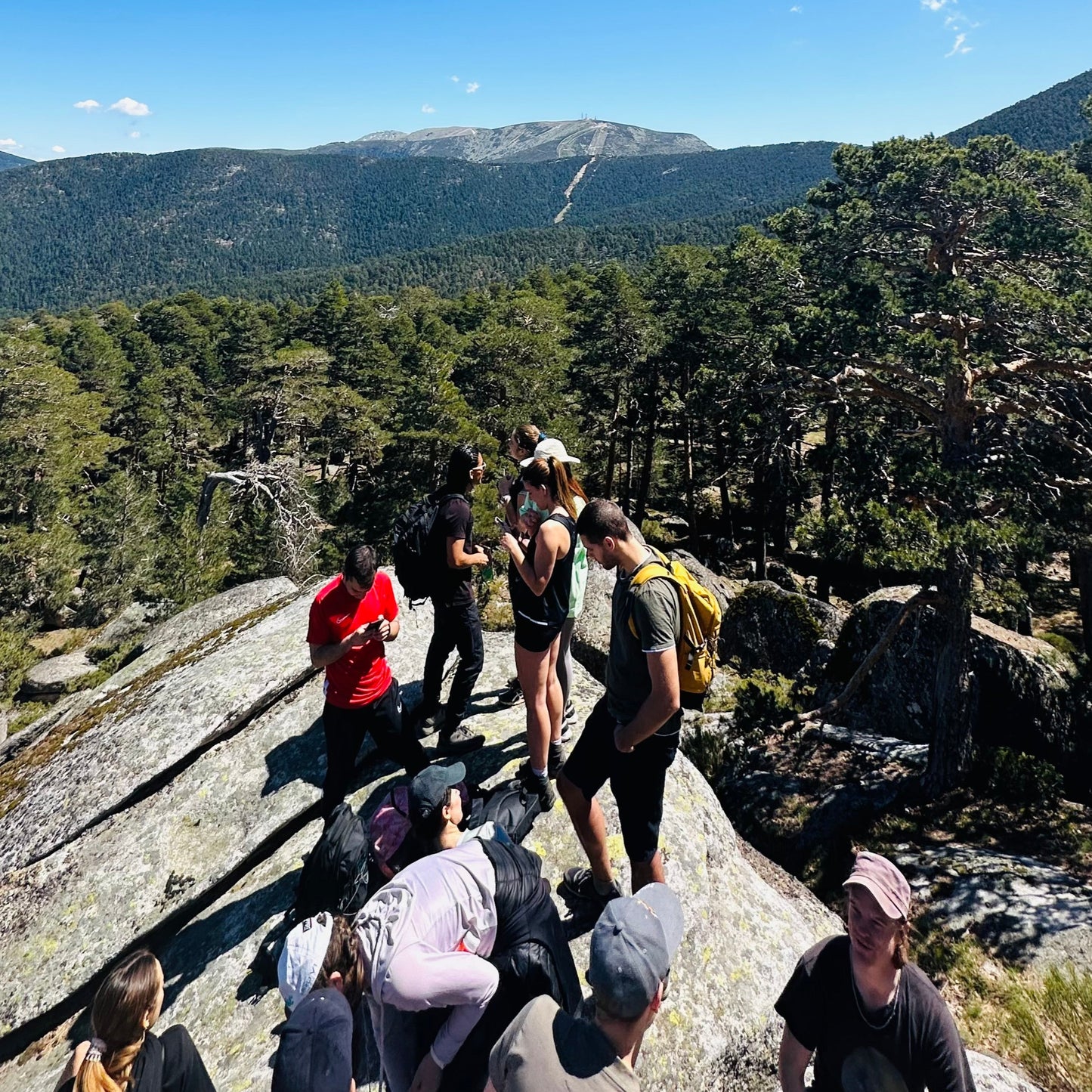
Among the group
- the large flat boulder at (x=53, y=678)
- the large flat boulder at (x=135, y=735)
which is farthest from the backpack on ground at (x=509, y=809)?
the large flat boulder at (x=53, y=678)

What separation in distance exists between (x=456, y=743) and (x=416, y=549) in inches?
68.7

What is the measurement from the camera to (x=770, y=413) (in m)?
11.4

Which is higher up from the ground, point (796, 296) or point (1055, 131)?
point (1055, 131)

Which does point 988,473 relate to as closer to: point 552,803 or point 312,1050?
point 552,803

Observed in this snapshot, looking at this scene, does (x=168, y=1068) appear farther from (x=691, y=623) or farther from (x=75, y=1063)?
(x=691, y=623)

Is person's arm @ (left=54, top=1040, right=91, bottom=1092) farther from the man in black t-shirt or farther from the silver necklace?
the silver necklace

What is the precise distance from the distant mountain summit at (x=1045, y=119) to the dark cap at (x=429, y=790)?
193 m

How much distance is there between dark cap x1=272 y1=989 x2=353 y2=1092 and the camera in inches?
101

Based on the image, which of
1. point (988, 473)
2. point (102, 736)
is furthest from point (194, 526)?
point (988, 473)

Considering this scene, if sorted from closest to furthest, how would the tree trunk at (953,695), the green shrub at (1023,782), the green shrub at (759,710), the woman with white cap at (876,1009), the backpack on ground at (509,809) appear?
1. the woman with white cap at (876,1009)
2. the backpack on ground at (509,809)
3. the tree trunk at (953,695)
4. the green shrub at (1023,782)
5. the green shrub at (759,710)

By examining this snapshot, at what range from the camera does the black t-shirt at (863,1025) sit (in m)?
2.81

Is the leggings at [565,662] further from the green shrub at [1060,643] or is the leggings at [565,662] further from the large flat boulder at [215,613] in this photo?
the green shrub at [1060,643]

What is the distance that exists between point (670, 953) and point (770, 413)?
33.8 feet

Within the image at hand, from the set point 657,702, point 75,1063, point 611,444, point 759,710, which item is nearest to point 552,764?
point 657,702
